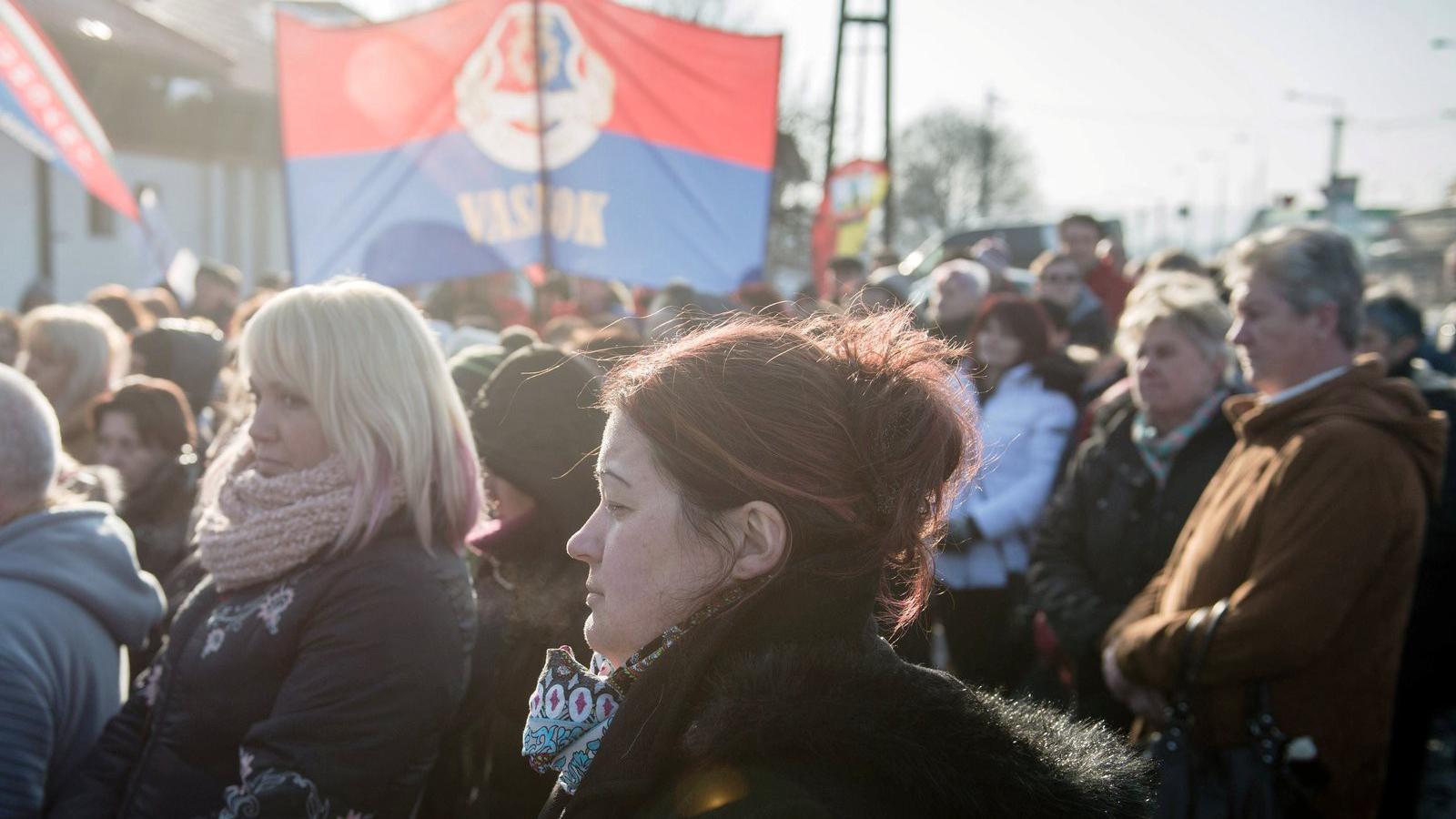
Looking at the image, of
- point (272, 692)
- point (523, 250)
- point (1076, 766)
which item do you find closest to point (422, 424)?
point (272, 692)

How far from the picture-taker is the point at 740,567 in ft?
4.84

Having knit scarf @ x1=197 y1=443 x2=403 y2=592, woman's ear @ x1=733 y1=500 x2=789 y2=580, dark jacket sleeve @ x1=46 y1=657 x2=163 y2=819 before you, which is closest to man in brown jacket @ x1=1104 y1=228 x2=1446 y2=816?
woman's ear @ x1=733 y1=500 x2=789 y2=580

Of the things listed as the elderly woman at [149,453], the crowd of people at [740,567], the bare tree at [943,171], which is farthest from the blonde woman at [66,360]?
the bare tree at [943,171]

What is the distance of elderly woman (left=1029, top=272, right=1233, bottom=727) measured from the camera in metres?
3.48

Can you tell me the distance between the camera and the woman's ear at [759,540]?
4.76 feet

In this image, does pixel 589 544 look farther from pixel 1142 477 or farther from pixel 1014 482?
pixel 1014 482

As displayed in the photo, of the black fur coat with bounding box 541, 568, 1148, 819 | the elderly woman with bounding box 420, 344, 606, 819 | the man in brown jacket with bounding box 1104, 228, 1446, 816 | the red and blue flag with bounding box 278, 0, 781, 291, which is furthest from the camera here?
the red and blue flag with bounding box 278, 0, 781, 291

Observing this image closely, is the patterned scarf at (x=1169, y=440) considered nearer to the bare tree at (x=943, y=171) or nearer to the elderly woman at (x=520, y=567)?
the elderly woman at (x=520, y=567)

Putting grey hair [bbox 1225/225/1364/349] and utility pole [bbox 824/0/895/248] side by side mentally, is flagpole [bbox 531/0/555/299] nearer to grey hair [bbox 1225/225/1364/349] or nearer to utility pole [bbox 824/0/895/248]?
grey hair [bbox 1225/225/1364/349]

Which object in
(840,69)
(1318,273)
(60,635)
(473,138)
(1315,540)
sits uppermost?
(840,69)

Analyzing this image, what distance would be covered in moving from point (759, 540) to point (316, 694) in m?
1.02

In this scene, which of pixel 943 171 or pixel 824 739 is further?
pixel 943 171

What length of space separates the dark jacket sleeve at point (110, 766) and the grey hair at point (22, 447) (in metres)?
0.53

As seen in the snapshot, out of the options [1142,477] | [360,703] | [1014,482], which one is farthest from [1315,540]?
[360,703]
